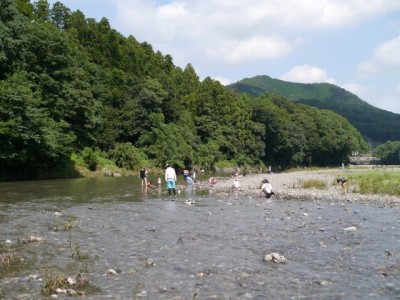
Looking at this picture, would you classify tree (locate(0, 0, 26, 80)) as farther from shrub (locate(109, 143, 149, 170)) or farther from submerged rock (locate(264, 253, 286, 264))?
submerged rock (locate(264, 253, 286, 264))

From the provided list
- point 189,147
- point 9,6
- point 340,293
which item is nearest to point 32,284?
point 340,293

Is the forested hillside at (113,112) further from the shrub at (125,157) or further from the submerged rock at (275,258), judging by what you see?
the submerged rock at (275,258)


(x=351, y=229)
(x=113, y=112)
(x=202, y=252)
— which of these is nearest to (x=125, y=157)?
(x=113, y=112)

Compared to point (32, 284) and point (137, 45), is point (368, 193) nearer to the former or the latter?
point (32, 284)

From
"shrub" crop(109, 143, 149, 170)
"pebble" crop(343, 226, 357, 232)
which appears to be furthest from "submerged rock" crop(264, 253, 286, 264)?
"shrub" crop(109, 143, 149, 170)

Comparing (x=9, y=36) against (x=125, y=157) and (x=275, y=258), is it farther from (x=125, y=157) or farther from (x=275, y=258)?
(x=275, y=258)

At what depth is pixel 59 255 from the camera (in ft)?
41.8

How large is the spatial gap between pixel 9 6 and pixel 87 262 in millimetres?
52345

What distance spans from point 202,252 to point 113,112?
80.8m

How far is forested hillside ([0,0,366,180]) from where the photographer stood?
174 ft

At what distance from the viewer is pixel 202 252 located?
13.6 metres

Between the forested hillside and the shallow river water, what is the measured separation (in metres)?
33.0

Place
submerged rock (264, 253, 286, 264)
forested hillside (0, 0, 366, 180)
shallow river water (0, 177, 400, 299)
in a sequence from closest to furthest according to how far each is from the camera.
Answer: shallow river water (0, 177, 400, 299) → submerged rock (264, 253, 286, 264) → forested hillside (0, 0, 366, 180)

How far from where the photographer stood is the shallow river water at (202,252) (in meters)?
9.82
